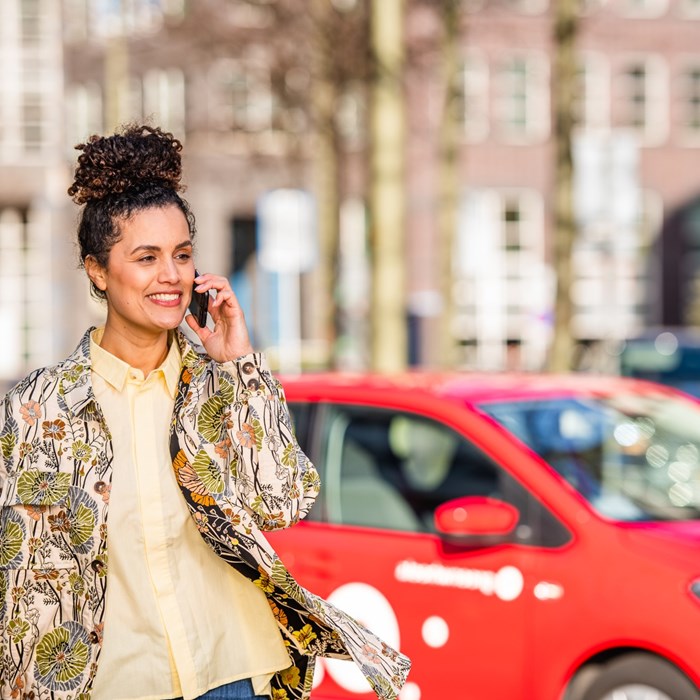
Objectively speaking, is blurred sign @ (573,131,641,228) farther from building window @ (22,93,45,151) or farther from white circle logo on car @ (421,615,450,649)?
building window @ (22,93,45,151)

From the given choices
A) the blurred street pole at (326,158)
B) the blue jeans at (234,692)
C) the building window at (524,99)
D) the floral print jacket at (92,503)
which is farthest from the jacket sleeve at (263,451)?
the building window at (524,99)

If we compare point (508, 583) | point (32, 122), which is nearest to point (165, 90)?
point (32, 122)

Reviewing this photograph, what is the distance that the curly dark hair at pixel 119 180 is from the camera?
3.16 meters

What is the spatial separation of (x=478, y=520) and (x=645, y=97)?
3551cm

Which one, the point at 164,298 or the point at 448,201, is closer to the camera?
the point at 164,298

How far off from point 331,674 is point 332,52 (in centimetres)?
1350

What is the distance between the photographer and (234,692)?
3.10m

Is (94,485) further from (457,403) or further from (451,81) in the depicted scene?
(451,81)

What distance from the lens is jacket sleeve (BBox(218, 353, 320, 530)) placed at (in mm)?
3076

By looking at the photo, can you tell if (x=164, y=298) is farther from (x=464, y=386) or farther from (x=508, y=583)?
(x=464, y=386)

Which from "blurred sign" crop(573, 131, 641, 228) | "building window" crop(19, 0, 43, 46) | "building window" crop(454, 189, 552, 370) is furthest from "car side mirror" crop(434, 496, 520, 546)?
"building window" crop(19, 0, 43, 46)

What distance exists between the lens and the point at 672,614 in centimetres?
501

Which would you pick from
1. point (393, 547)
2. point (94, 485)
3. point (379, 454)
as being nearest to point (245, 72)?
point (379, 454)

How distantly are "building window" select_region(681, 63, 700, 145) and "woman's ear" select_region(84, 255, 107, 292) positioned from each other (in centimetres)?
3749
